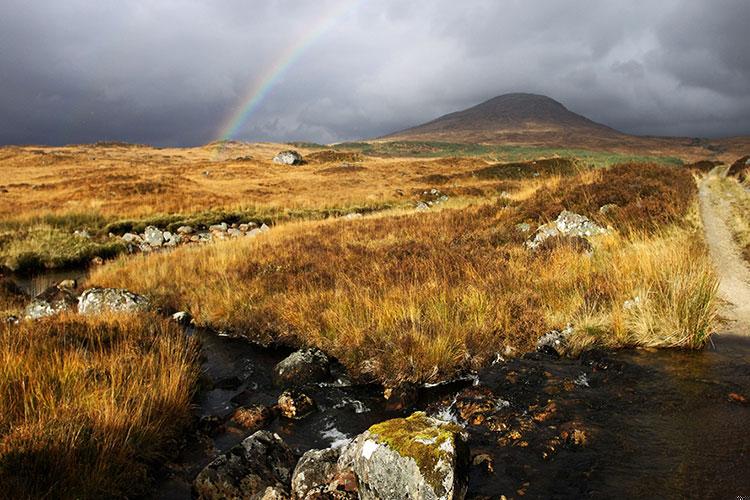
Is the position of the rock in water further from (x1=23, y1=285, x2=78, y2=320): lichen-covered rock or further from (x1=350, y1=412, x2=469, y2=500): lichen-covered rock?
(x1=350, y1=412, x2=469, y2=500): lichen-covered rock

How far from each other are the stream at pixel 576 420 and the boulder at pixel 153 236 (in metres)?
16.6

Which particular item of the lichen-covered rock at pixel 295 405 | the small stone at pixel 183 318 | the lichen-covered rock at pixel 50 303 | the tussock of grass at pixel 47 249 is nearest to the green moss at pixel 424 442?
the lichen-covered rock at pixel 295 405

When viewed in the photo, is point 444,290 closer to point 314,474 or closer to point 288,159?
point 314,474

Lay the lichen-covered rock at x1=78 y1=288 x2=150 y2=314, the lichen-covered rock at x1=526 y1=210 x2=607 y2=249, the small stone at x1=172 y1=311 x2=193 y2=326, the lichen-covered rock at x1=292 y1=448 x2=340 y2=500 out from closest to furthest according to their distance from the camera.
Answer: the lichen-covered rock at x1=292 y1=448 x2=340 y2=500 → the lichen-covered rock at x1=78 y1=288 x2=150 y2=314 → the small stone at x1=172 y1=311 x2=193 y2=326 → the lichen-covered rock at x1=526 y1=210 x2=607 y2=249

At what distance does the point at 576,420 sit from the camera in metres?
4.67

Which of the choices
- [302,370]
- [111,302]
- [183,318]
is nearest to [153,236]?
[111,302]

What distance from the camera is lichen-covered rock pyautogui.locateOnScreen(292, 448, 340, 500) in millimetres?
3678

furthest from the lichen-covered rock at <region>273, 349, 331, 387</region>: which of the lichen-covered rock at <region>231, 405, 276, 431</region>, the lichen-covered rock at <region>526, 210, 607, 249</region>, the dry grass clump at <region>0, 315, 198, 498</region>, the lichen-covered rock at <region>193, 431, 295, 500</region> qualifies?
the lichen-covered rock at <region>526, 210, 607, 249</region>

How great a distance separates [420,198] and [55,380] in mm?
31844

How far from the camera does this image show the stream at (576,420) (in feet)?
12.3

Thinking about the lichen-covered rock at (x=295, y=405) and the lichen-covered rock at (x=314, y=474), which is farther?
the lichen-covered rock at (x=295, y=405)

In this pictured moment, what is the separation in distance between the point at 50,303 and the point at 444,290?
29.4 feet

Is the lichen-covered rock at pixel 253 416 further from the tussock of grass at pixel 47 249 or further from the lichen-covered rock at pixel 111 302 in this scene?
the tussock of grass at pixel 47 249

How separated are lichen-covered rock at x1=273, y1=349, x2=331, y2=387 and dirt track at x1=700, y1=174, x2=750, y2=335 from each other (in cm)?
622
